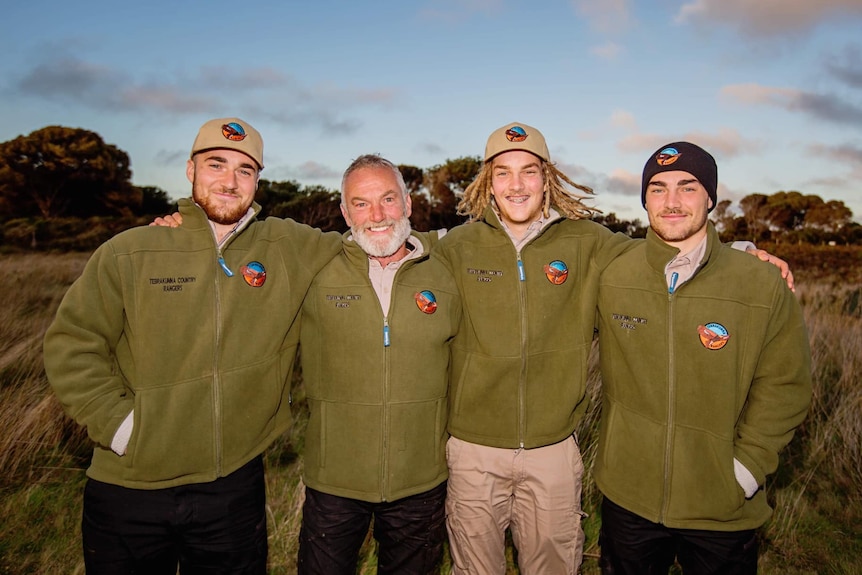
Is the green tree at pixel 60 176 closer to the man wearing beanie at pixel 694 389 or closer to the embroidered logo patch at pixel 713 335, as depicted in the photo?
the man wearing beanie at pixel 694 389

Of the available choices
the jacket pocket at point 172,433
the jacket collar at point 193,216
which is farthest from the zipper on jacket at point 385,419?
the jacket collar at point 193,216

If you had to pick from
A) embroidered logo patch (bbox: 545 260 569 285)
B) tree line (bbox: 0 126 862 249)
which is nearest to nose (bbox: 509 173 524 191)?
embroidered logo patch (bbox: 545 260 569 285)

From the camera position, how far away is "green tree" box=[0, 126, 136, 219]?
108ft

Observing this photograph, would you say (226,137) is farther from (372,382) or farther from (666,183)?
(666,183)

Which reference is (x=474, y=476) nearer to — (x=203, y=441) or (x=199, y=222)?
(x=203, y=441)

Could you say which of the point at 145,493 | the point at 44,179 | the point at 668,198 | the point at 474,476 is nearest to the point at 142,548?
the point at 145,493

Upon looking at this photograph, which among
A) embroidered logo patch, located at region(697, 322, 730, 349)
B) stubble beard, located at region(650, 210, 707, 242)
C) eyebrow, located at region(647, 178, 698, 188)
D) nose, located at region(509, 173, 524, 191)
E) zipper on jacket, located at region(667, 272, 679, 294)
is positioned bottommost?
embroidered logo patch, located at region(697, 322, 730, 349)

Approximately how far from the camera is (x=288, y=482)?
17.2 ft

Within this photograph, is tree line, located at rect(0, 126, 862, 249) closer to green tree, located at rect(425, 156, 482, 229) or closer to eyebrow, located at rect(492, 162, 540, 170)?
green tree, located at rect(425, 156, 482, 229)

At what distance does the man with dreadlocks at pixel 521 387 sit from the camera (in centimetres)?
351

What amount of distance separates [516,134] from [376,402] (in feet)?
6.52

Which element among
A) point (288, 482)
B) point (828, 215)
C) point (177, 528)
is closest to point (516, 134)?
point (177, 528)

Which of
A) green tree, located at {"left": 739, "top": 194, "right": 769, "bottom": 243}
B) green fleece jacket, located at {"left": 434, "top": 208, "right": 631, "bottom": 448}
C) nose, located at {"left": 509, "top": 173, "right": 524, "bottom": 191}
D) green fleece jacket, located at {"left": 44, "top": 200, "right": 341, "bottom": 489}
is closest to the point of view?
green fleece jacket, located at {"left": 44, "top": 200, "right": 341, "bottom": 489}

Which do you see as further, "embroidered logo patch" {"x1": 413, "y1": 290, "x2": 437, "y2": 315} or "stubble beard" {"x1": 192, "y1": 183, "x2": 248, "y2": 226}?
"embroidered logo patch" {"x1": 413, "y1": 290, "x2": 437, "y2": 315}
